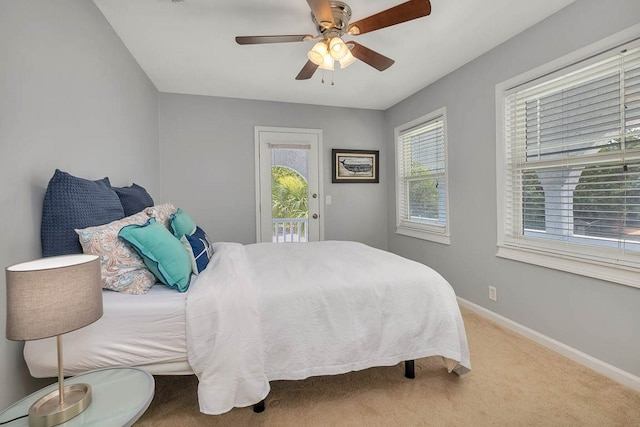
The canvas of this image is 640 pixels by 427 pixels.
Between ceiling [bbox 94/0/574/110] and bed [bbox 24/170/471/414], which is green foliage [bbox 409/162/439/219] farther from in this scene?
bed [bbox 24/170/471/414]

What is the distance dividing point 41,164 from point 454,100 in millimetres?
3269

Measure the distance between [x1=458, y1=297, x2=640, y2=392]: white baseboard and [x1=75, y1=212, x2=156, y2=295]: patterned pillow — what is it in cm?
268

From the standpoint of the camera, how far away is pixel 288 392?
5.57ft

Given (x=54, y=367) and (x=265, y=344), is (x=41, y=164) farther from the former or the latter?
(x=265, y=344)

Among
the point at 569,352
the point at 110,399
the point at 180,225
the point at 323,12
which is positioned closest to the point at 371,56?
the point at 323,12

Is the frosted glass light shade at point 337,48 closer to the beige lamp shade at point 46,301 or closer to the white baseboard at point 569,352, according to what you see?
the beige lamp shade at point 46,301

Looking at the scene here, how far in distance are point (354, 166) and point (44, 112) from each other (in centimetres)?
334

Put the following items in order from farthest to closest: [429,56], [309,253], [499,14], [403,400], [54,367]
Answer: [429,56], [309,253], [499,14], [403,400], [54,367]

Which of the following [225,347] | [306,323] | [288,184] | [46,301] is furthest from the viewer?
[288,184]

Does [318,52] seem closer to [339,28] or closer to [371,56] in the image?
[339,28]

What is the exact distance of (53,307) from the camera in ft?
2.76

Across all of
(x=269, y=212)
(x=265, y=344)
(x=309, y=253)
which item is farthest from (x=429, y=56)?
(x=265, y=344)

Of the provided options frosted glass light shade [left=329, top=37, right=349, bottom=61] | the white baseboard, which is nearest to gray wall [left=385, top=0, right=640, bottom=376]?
the white baseboard

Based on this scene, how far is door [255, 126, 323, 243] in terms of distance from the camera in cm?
386
